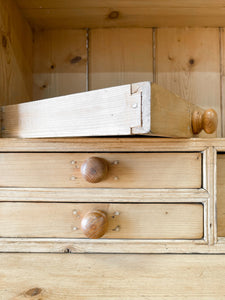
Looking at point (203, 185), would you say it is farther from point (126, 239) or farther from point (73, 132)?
point (73, 132)

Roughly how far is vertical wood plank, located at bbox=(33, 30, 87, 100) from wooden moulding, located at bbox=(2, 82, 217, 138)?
37 centimetres

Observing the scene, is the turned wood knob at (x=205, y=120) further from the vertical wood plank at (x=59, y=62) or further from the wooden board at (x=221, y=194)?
the vertical wood plank at (x=59, y=62)

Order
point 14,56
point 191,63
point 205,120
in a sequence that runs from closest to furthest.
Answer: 1. point 205,120
2. point 14,56
3. point 191,63

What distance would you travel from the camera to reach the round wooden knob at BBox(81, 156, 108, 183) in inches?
18.7

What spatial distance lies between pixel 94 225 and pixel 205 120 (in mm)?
337

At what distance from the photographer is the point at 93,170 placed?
0.47 meters

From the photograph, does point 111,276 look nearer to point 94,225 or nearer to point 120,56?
point 94,225

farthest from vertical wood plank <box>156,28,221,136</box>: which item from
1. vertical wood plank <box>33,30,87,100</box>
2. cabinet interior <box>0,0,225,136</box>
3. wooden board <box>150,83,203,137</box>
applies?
wooden board <box>150,83,203,137</box>

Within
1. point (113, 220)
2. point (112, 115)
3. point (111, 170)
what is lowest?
point (113, 220)

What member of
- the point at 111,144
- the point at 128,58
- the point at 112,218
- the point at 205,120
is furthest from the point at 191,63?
the point at 112,218

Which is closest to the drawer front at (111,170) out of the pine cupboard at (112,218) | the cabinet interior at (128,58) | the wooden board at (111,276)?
the pine cupboard at (112,218)

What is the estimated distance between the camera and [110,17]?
2.60ft

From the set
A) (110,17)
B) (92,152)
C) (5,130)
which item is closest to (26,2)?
(110,17)

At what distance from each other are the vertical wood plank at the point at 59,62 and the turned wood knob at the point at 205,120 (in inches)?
19.8
